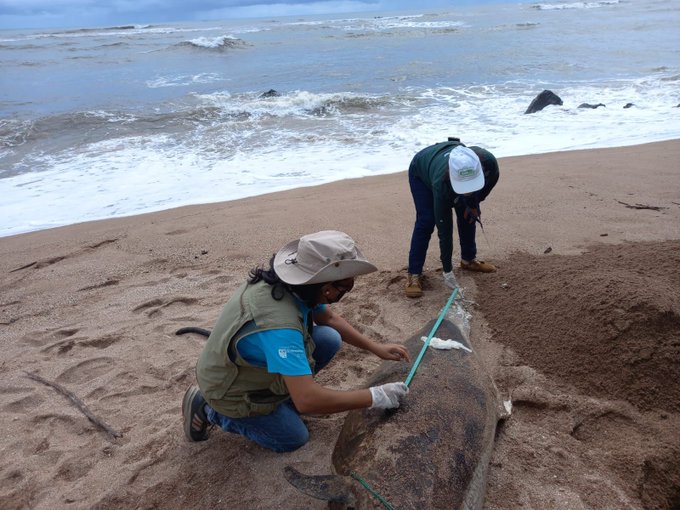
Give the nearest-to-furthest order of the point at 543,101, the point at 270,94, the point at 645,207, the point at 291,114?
the point at 645,207
the point at 543,101
the point at 291,114
the point at 270,94

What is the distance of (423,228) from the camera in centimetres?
336

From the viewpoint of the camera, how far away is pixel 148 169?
7258 millimetres

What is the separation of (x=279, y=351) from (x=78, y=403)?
1.53 m

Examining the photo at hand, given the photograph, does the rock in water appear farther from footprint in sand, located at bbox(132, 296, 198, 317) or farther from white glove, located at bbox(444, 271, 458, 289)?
footprint in sand, located at bbox(132, 296, 198, 317)

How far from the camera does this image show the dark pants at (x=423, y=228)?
3307mm

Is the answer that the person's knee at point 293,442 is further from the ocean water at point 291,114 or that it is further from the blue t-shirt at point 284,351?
the ocean water at point 291,114

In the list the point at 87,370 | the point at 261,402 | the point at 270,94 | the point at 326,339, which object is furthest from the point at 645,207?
the point at 270,94

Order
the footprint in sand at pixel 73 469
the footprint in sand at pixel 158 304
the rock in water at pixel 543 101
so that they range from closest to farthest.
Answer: the footprint in sand at pixel 73 469 < the footprint in sand at pixel 158 304 < the rock in water at pixel 543 101

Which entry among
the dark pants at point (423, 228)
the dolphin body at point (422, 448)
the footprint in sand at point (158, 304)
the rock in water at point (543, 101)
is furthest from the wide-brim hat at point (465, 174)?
the rock in water at point (543, 101)

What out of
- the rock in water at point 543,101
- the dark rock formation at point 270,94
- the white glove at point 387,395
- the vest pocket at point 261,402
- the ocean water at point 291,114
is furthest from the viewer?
the dark rock formation at point 270,94

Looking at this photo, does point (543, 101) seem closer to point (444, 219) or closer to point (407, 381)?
point (444, 219)

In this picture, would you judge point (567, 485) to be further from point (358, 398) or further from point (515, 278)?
point (515, 278)

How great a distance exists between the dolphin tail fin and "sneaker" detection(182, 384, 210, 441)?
697 millimetres

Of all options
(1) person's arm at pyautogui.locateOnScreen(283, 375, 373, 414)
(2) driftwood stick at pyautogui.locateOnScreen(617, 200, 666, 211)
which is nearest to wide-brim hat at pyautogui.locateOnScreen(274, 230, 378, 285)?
(1) person's arm at pyautogui.locateOnScreen(283, 375, 373, 414)
